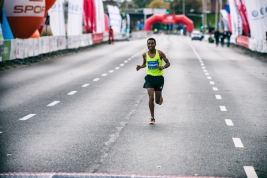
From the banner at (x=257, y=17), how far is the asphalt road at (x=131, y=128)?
63.8 ft

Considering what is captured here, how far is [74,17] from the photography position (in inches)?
1912

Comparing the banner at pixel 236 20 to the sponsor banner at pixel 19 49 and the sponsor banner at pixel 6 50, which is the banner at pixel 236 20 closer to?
the sponsor banner at pixel 19 49

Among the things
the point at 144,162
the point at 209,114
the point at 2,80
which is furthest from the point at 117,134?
the point at 2,80

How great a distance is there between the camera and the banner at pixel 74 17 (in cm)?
4784

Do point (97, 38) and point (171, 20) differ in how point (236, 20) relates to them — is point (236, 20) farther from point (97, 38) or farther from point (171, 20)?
point (171, 20)

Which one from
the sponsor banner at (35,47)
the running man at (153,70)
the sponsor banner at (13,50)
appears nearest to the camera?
the running man at (153,70)

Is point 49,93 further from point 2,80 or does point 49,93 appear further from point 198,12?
point 198,12

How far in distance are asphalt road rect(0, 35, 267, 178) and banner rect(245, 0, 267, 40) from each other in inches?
766

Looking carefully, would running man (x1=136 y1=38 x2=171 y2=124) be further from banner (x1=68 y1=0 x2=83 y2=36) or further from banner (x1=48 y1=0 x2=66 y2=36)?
banner (x1=68 y1=0 x2=83 y2=36)

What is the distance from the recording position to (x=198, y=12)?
199125mm

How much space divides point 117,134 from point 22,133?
5.40 feet

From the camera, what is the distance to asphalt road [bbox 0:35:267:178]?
317 inches

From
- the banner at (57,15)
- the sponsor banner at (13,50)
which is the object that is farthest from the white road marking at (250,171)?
the banner at (57,15)

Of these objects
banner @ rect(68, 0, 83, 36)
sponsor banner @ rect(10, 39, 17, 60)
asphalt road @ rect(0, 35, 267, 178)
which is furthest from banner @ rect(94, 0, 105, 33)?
asphalt road @ rect(0, 35, 267, 178)
